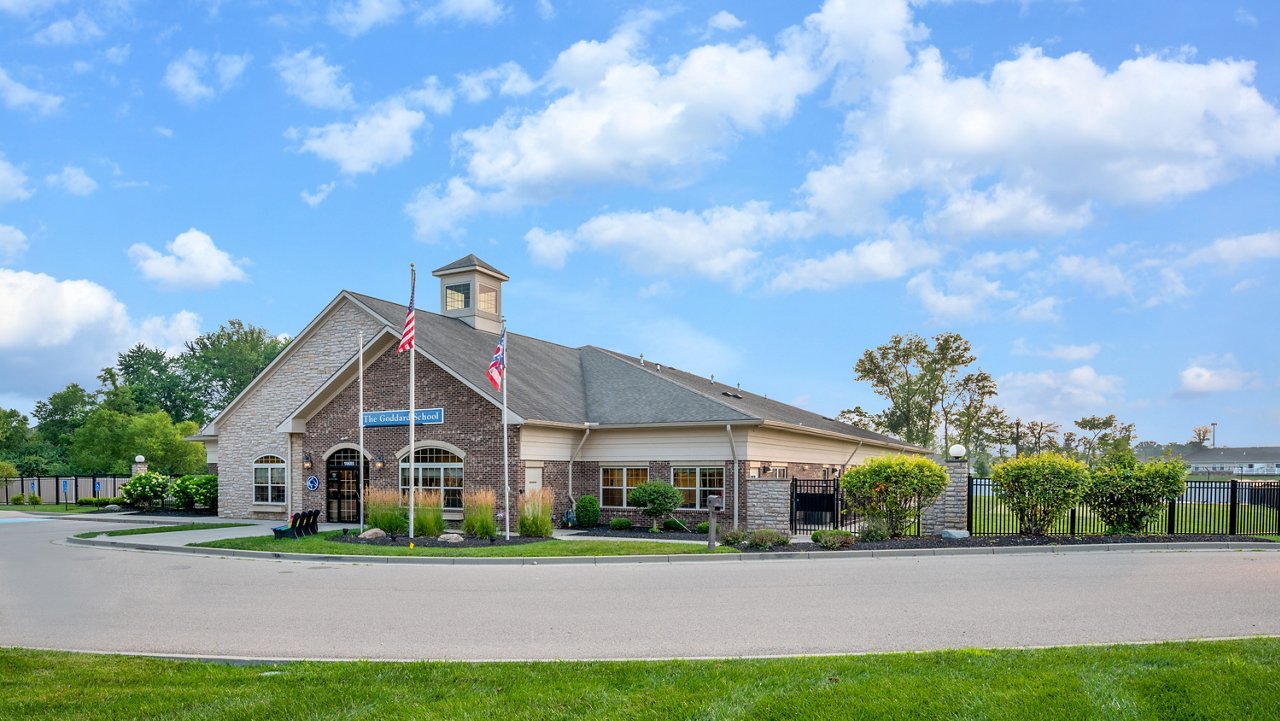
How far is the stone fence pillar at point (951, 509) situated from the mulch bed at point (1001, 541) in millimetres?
1210

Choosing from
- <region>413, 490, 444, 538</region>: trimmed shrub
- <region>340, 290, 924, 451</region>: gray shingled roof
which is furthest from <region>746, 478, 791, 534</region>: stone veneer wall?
<region>413, 490, 444, 538</region>: trimmed shrub

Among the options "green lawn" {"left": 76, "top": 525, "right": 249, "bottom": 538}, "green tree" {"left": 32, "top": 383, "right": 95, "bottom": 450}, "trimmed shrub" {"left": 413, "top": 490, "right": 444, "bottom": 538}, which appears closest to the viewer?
"trimmed shrub" {"left": 413, "top": 490, "right": 444, "bottom": 538}

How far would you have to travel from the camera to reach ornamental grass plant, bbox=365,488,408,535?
22.5 meters

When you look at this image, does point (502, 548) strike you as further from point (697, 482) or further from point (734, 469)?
point (734, 469)

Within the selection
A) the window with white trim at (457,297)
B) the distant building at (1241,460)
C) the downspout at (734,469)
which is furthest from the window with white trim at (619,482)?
the distant building at (1241,460)

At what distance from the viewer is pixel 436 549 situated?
63.7 feet

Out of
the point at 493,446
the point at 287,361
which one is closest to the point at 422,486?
the point at 493,446

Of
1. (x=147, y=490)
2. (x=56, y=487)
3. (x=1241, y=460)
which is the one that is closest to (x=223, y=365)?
(x=56, y=487)

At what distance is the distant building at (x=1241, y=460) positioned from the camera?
9194cm

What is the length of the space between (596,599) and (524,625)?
6.94ft

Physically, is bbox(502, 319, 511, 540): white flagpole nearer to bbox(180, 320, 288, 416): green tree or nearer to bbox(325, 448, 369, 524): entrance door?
bbox(325, 448, 369, 524): entrance door

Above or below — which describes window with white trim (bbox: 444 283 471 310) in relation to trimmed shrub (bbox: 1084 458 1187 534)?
above

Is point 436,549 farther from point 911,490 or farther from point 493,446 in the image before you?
point 911,490

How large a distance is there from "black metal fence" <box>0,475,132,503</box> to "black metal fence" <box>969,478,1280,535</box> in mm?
47476
